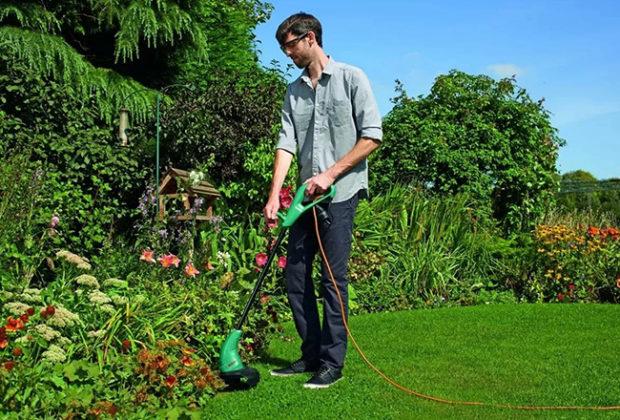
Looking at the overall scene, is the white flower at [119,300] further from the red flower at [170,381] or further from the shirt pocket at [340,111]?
the shirt pocket at [340,111]

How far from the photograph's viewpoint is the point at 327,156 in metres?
4.11

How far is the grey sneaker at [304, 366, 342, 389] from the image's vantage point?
4.05 m

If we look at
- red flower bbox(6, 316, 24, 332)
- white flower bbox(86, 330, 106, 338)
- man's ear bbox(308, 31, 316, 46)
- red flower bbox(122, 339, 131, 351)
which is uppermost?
man's ear bbox(308, 31, 316, 46)

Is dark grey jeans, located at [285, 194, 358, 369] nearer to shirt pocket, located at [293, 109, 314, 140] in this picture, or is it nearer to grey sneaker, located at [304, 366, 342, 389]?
grey sneaker, located at [304, 366, 342, 389]

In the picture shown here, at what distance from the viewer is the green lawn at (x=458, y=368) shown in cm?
378

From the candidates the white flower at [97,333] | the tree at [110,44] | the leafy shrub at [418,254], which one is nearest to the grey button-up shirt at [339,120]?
the white flower at [97,333]

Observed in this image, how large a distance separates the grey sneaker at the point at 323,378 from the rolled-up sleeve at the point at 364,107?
114 cm

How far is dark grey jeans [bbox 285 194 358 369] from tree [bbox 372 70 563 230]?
531 centimetres

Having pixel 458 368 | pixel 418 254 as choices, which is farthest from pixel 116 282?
pixel 418 254

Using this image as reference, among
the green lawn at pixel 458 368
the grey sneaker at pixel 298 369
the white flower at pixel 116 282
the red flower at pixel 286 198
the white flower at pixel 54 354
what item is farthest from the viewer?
the red flower at pixel 286 198

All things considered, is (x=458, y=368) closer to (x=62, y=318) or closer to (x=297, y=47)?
(x=297, y=47)

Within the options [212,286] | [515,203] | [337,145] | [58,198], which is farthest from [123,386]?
[515,203]

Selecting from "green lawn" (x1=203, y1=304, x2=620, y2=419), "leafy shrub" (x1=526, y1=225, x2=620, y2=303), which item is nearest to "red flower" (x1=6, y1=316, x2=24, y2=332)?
"green lawn" (x1=203, y1=304, x2=620, y2=419)

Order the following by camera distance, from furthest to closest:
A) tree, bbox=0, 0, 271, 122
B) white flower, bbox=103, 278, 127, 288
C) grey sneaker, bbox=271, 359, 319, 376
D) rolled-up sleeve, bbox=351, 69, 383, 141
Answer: tree, bbox=0, 0, 271, 122, white flower, bbox=103, 278, 127, 288, grey sneaker, bbox=271, 359, 319, 376, rolled-up sleeve, bbox=351, 69, 383, 141
